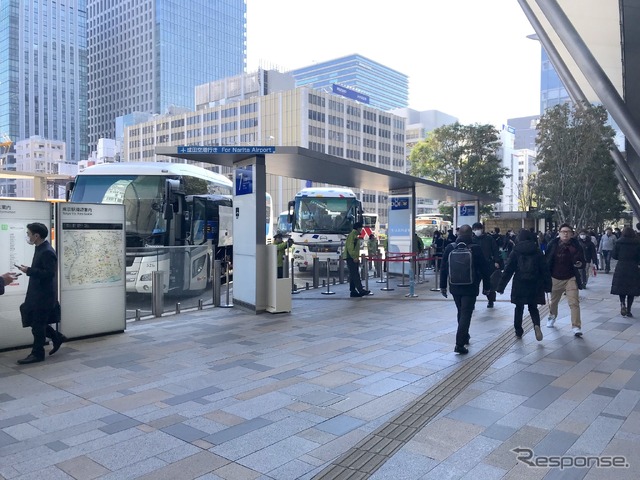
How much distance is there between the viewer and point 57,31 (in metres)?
151

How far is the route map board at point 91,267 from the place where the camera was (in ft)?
26.5

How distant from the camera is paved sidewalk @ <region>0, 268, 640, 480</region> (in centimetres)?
402

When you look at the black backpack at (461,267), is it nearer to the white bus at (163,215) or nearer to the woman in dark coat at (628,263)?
the woman in dark coat at (628,263)

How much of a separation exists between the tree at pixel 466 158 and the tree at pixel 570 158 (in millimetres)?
13422

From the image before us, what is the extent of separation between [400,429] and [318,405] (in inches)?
36.2

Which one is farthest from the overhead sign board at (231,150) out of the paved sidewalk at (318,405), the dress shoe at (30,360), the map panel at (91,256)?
the dress shoe at (30,360)

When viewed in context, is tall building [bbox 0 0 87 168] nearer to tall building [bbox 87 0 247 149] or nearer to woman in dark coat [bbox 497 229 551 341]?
tall building [bbox 87 0 247 149]

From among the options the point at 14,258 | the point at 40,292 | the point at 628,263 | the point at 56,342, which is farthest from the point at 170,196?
the point at 628,263

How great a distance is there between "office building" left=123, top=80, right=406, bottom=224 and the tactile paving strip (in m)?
77.3

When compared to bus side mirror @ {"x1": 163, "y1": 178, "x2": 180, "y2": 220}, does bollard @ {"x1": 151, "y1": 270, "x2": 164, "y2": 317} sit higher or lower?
lower

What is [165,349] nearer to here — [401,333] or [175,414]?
[175,414]

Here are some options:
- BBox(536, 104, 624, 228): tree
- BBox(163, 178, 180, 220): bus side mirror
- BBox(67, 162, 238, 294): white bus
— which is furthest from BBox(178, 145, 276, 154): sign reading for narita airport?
BBox(536, 104, 624, 228): tree

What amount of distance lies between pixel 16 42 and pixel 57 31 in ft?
47.2

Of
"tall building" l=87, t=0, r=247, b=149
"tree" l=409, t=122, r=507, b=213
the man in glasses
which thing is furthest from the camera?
"tall building" l=87, t=0, r=247, b=149
